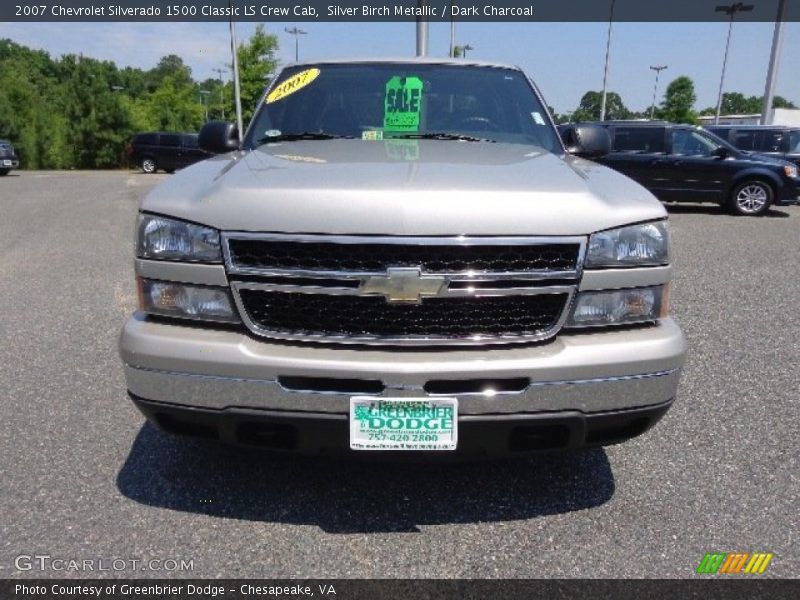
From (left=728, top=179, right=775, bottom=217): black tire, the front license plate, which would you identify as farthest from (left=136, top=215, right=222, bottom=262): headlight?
(left=728, top=179, right=775, bottom=217): black tire

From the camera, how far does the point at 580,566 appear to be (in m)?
2.29

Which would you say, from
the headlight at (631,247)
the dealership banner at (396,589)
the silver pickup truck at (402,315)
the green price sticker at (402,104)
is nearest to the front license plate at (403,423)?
the silver pickup truck at (402,315)

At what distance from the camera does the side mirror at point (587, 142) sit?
3738 mm

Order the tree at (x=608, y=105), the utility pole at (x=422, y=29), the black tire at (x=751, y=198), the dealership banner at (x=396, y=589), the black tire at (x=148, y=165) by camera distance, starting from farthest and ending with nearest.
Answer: the tree at (x=608, y=105) < the black tire at (x=148, y=165) < the utility pole at (x=422, y=29) < the black tire at (x=751, y=198) < the dealership banner at (x=396, y=589)

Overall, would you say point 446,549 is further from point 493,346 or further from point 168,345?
point 168,345

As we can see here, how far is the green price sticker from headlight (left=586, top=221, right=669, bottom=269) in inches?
61.2

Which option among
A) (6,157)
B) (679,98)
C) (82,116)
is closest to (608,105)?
(679,98)

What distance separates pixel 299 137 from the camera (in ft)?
→ 11.2

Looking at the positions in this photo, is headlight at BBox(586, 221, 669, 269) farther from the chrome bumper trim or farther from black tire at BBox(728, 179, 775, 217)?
black tire at BBox(728, 179, 775, 217)

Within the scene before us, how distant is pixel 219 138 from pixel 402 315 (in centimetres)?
200

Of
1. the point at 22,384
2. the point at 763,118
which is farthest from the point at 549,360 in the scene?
the point at 763,118

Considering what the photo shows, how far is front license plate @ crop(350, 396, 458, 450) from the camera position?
7.15 feet

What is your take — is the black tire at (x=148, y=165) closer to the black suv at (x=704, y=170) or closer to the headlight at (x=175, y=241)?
the black suv at (x=704, y=170)

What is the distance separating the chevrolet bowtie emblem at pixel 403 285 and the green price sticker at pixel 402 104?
1546mm
